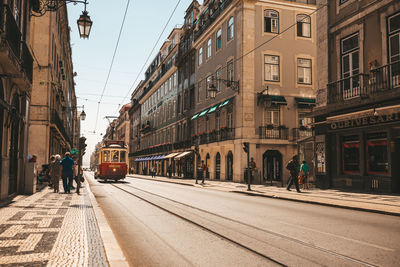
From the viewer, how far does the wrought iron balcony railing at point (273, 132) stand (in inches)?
1201

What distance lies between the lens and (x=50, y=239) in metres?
6.09

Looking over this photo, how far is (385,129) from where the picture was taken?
55.3ft

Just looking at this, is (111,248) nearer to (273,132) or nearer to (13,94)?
(13,94)

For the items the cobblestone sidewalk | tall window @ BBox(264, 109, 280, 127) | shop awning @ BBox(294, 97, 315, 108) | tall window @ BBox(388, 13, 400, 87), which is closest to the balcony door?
tall window @ BBox(388, 13, 400, 87)

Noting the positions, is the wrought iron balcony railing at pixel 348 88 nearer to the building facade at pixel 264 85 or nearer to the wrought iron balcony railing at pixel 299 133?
the building facade at pixel 264 85

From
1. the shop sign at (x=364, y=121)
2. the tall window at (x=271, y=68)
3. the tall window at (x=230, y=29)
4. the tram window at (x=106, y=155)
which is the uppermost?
the tall window at (x=230, y=29)

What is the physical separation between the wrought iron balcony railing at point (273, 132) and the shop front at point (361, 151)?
30.4 ft

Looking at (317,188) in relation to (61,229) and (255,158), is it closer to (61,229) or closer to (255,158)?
(255,158)

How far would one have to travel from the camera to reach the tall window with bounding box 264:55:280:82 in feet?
104

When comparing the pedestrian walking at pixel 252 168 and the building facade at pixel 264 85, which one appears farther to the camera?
the building facade at pixel 264 85

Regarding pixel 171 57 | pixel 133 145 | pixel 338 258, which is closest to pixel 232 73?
pixel 171 57

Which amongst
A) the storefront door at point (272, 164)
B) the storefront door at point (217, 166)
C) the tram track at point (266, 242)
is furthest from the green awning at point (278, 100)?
the tram track at point (266, 242)

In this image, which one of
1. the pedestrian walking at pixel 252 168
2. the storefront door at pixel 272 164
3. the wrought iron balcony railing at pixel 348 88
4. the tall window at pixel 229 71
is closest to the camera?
the wrought iron balcony railing at pixel 348 88

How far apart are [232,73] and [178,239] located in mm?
27027
